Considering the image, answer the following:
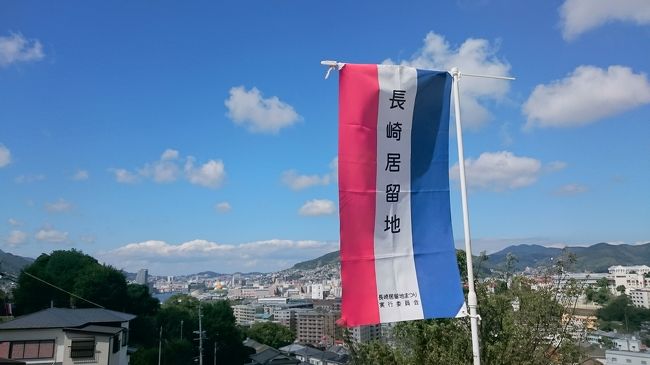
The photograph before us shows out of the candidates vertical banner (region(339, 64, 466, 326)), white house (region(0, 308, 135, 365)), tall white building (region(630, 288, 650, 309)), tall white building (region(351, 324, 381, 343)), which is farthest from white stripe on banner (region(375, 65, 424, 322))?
tall white building (region(630, 288, 650, 309))

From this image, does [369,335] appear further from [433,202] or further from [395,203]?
[395,203]

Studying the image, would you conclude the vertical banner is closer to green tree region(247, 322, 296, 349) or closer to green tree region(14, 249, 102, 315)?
green tree region(14, 249, 102, 315)

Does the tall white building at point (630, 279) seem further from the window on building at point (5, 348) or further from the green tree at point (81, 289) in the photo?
the window on building at point (5, 348)

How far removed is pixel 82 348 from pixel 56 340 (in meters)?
1.28

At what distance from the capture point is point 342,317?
5.56 metres

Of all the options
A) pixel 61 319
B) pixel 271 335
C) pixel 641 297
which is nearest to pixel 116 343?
pixel 61 319

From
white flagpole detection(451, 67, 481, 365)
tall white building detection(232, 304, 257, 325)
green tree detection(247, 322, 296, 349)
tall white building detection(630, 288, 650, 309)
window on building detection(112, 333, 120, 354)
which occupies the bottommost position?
tall white building detection(232, 304, 257, 325)

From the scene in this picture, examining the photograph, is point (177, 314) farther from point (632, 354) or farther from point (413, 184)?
point (413, 184)

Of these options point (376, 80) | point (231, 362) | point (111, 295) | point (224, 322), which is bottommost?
point (231, 362)

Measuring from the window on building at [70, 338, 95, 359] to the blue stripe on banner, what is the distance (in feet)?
75.5

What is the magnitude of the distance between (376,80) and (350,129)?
73 centimetres

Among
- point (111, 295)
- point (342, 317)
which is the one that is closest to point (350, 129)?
point (342, 317)

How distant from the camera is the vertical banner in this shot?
18.4ft

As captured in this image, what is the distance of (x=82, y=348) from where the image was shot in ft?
75.9
